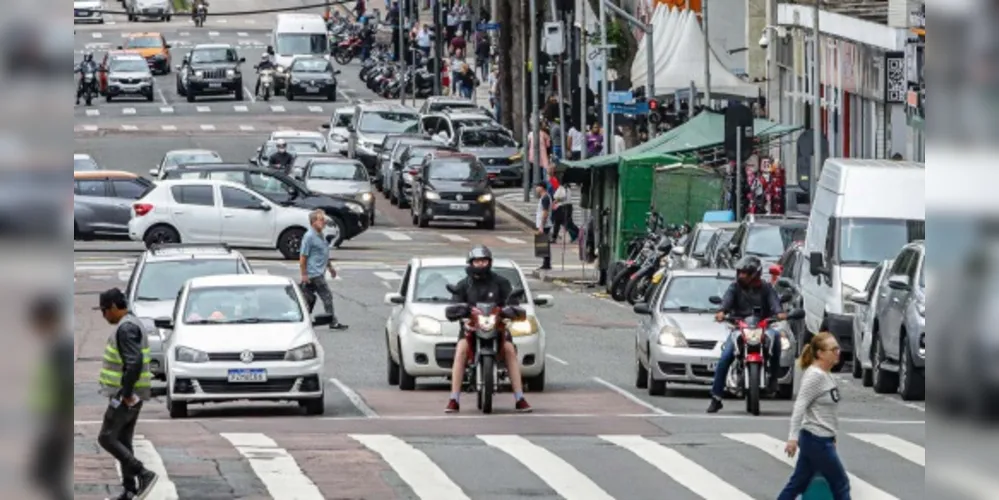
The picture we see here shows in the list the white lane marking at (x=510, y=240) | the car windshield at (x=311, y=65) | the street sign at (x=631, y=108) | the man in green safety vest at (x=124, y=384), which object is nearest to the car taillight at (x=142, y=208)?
the white lane marking at (x=510, y=240)

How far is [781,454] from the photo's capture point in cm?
1866

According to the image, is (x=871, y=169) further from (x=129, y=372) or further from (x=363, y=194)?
(x=363, y=194)

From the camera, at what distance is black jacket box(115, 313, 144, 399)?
46.0ft

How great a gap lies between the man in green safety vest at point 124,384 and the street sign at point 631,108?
41046mm

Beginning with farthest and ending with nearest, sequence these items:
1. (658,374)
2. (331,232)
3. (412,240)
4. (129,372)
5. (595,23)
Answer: (595,23) → (412,240) → (331,232) → (658,374) → (129,372)

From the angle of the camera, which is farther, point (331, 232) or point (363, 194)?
point (363, 194)

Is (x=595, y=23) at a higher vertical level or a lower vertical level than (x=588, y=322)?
higher

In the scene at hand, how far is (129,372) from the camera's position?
46.2 feet

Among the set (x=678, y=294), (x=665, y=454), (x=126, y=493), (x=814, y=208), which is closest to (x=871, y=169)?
(x=814, y=208)

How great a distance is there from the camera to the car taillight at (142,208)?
46.1 meters

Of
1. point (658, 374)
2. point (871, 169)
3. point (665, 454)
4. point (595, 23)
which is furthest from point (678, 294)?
point (595, 23)

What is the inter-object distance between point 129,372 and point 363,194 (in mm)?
45014

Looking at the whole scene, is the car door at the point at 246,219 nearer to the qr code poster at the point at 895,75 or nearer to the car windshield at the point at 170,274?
the qr code poster at the point at 895,75

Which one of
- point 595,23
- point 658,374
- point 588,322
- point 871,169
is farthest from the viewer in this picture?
point 595,23
